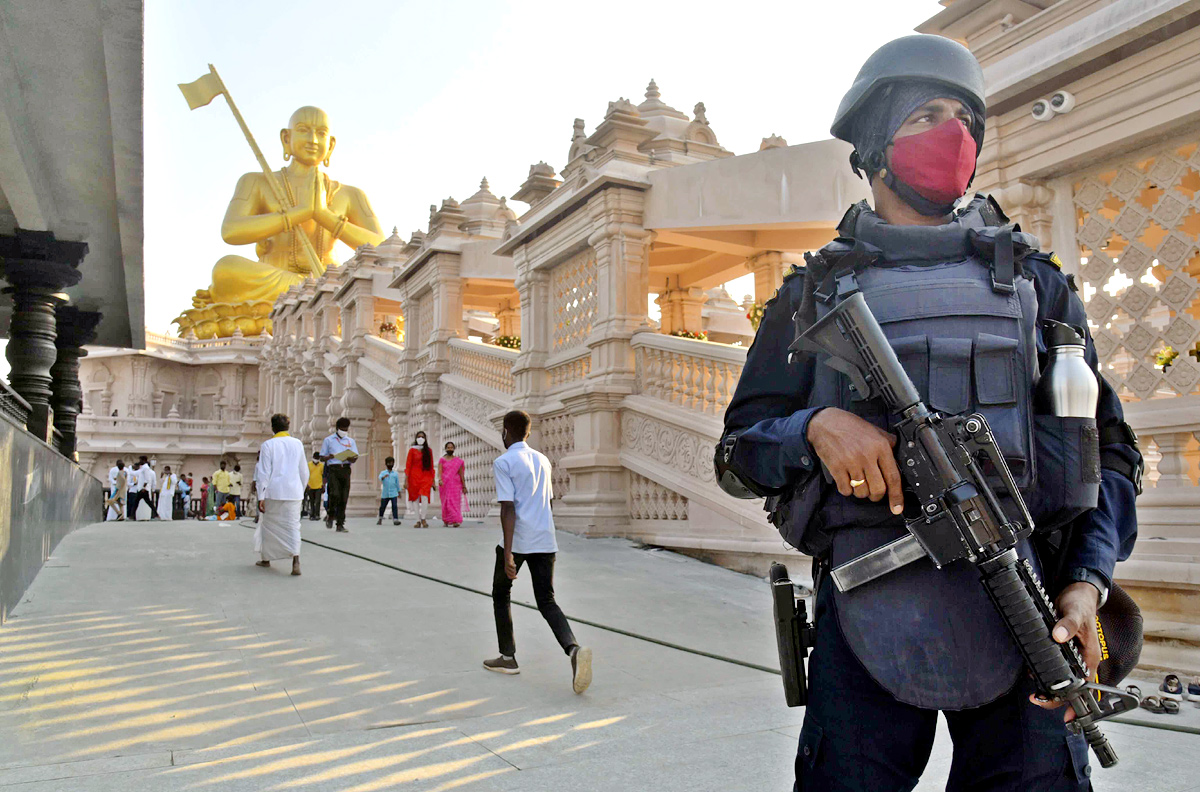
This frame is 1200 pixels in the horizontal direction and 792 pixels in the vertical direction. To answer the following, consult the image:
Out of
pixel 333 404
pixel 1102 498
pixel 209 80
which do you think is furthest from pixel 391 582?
pixel 209 80

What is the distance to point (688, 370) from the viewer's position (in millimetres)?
9969

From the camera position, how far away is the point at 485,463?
48.2 ft

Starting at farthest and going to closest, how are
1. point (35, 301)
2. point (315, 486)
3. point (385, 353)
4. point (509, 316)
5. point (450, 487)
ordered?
point (385, 353) < point (509, 316) < point (315, 486) < point (450, 487) < point (35, 301)

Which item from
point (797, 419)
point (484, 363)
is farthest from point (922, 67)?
point (484, 363)

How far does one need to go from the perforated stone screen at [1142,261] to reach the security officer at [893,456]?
4.83m

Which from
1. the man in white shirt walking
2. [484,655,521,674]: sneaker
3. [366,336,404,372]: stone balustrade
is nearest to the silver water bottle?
the man in white shirt walking

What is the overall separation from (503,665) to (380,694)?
0.72 meters

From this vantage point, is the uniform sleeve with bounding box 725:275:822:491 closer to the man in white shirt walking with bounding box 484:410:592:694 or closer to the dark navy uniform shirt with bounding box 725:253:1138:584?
the dark navy uniform shirt with bounding box 725:253:1138:584

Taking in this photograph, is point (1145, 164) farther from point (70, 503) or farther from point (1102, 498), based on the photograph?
point (70, 503)

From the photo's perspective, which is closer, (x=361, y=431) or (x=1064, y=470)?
(x=1064, y=470)

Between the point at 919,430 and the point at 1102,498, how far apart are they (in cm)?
39

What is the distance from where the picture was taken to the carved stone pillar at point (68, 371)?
41.6 ft

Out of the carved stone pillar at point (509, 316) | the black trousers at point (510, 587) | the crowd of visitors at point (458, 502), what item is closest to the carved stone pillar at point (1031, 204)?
the crowd of visitors at point (458, 502)

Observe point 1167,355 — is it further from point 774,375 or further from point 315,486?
point 315,486
